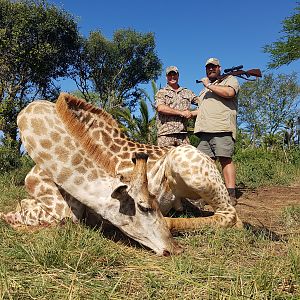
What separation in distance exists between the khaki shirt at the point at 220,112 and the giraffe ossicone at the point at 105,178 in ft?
5.42

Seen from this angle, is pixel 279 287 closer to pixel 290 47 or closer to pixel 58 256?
pixel 58 256

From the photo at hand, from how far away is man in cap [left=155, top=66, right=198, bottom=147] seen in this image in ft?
20.4

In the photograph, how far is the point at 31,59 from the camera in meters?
A: 19.2

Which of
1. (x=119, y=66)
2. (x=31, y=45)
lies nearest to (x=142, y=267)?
(x=31, y=45)

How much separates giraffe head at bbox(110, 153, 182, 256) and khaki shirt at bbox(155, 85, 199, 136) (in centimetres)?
314

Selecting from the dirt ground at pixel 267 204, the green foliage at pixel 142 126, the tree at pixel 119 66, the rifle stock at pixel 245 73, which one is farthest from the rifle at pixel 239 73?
the tree at pixel 119 66

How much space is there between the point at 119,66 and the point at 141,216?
23613mm

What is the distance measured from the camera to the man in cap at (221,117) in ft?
19.8

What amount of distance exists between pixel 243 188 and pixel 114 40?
63.4 ft

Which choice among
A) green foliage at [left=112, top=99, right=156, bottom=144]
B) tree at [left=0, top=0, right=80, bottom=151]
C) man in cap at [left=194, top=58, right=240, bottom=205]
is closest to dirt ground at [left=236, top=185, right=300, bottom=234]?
man in cap at [left=194, top=58, right=240, bottom=205]

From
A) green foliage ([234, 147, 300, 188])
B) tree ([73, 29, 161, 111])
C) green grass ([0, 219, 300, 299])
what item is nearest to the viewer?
green grass ([0, 219, 300, 299])

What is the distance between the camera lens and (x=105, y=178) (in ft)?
11.1

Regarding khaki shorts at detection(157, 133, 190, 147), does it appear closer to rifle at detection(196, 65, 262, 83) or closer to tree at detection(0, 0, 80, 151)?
rifle at detection(196, 65, 262, 83)

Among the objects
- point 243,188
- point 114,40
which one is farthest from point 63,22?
point 243,188
